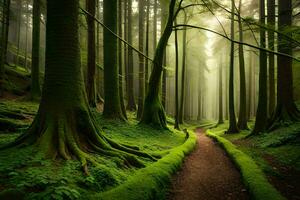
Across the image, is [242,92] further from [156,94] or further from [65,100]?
[65,100]

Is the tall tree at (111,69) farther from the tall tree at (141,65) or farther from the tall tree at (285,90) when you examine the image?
the tall tree at (285,90)

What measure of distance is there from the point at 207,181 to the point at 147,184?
8.20 ft

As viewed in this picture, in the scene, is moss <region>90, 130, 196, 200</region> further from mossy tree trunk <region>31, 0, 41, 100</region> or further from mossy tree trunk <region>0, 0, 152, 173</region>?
mossy tree trunk <region>31, 0, 41, 100</region>

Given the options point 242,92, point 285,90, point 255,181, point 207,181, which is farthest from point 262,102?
point 255,181

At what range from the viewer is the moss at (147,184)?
16.9ft

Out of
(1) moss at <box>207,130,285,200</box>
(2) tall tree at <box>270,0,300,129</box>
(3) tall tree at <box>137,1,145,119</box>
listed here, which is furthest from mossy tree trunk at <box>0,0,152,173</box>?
(3) tall tree at <box>137,1,145,119</box>

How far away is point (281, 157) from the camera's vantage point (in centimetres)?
965

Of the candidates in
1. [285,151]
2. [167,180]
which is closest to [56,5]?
[167,180]

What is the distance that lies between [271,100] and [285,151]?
918 centimetres

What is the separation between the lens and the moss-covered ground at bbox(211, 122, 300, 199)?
7.13 meters

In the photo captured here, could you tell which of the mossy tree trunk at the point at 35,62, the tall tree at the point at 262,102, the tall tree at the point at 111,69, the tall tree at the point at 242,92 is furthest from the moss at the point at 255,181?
the mossy tree trunk at the point at 35,62

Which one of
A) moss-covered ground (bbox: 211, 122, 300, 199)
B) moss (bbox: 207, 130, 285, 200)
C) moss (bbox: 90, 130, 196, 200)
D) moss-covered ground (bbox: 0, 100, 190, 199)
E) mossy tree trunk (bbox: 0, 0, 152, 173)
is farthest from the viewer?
moss-covered ground (bbox: 211, 122, 300, 199)

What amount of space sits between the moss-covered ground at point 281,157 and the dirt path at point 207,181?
88 cm

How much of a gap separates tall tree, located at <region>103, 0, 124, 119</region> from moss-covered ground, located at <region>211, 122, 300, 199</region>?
21.1ft
